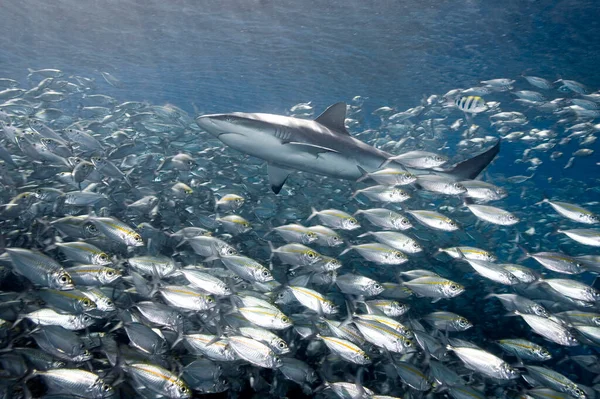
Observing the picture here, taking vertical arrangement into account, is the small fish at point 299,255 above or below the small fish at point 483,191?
below

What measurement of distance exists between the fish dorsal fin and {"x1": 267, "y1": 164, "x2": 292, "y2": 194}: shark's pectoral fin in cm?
142

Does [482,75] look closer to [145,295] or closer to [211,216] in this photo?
[211,216]

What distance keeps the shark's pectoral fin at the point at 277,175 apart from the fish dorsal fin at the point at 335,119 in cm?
142

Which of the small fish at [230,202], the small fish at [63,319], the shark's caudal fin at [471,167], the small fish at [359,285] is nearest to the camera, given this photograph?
the small fish at [63,319]

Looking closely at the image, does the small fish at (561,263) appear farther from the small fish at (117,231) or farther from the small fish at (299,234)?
the small fish at (117,231)

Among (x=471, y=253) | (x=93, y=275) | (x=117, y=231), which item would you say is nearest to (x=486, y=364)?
(x=471, y=253)

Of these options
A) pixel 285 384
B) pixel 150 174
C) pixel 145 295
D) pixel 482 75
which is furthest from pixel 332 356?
pixel 482 75

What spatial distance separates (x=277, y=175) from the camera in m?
7.16

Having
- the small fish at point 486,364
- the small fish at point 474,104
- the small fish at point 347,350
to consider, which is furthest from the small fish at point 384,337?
the small fish at point 474,104

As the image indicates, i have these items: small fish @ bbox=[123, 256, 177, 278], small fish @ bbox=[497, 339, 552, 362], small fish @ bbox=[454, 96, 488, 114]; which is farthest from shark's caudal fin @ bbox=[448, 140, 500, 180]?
small fish @ bbox=[123, 256, 177, 278]

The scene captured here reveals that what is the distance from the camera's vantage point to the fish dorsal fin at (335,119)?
7559mm

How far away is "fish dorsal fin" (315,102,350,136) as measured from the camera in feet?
24.8

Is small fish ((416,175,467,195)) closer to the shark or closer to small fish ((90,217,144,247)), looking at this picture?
the shark

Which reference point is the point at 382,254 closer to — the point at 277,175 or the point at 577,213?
the point at 277,175
